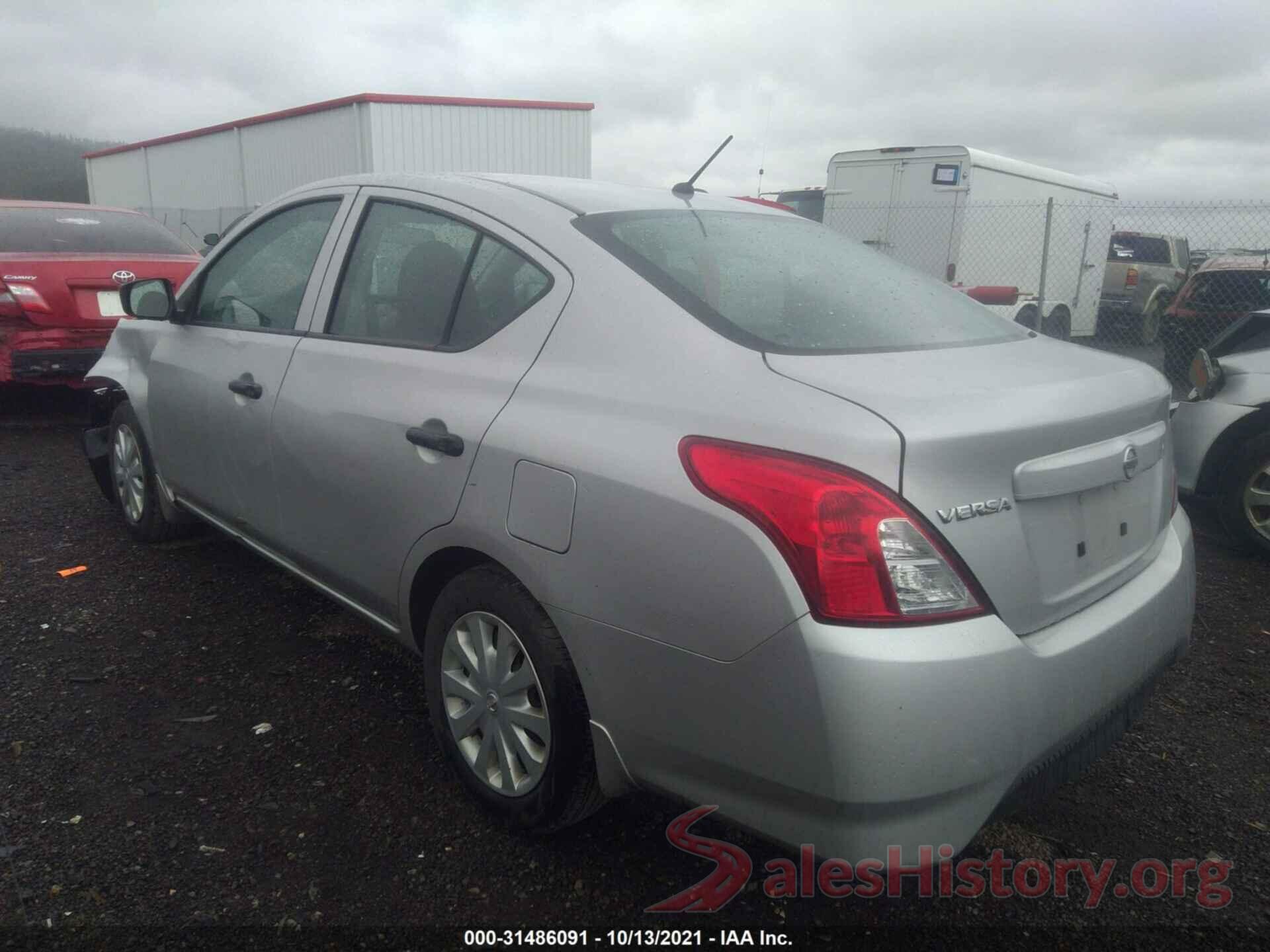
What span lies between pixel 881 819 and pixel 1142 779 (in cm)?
150

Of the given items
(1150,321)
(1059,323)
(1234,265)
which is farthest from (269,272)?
(1150,321)

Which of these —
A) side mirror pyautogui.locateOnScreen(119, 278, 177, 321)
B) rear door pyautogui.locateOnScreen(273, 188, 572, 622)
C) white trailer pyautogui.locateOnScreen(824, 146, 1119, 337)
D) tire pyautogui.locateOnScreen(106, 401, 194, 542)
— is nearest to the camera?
rear door pyautogui.locateOnScreen(273, 188, 572, 622)

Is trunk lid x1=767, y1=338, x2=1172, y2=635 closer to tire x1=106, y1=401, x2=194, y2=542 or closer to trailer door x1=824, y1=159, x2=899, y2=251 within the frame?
tire x1=106, y1=401, x2=194, y2=542

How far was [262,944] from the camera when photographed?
200 centimetres

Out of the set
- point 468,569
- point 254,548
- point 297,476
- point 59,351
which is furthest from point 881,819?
point 59,351

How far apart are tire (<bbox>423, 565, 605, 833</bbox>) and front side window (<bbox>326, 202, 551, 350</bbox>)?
66 centimetres

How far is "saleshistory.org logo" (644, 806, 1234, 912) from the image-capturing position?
218cm

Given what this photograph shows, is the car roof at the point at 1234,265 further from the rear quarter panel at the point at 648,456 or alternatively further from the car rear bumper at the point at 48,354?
the car rear bumper at the point at 48,354

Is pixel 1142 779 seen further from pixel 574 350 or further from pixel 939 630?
pixel 574 350

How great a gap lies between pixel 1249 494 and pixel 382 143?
14094mm

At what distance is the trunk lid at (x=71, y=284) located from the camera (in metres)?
6.17

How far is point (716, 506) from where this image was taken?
173cm

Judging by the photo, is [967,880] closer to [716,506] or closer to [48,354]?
[716,506]

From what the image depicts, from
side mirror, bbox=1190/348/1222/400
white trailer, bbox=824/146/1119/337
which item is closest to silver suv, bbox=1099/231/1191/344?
white trailer, bbox=824/146/1119/337
